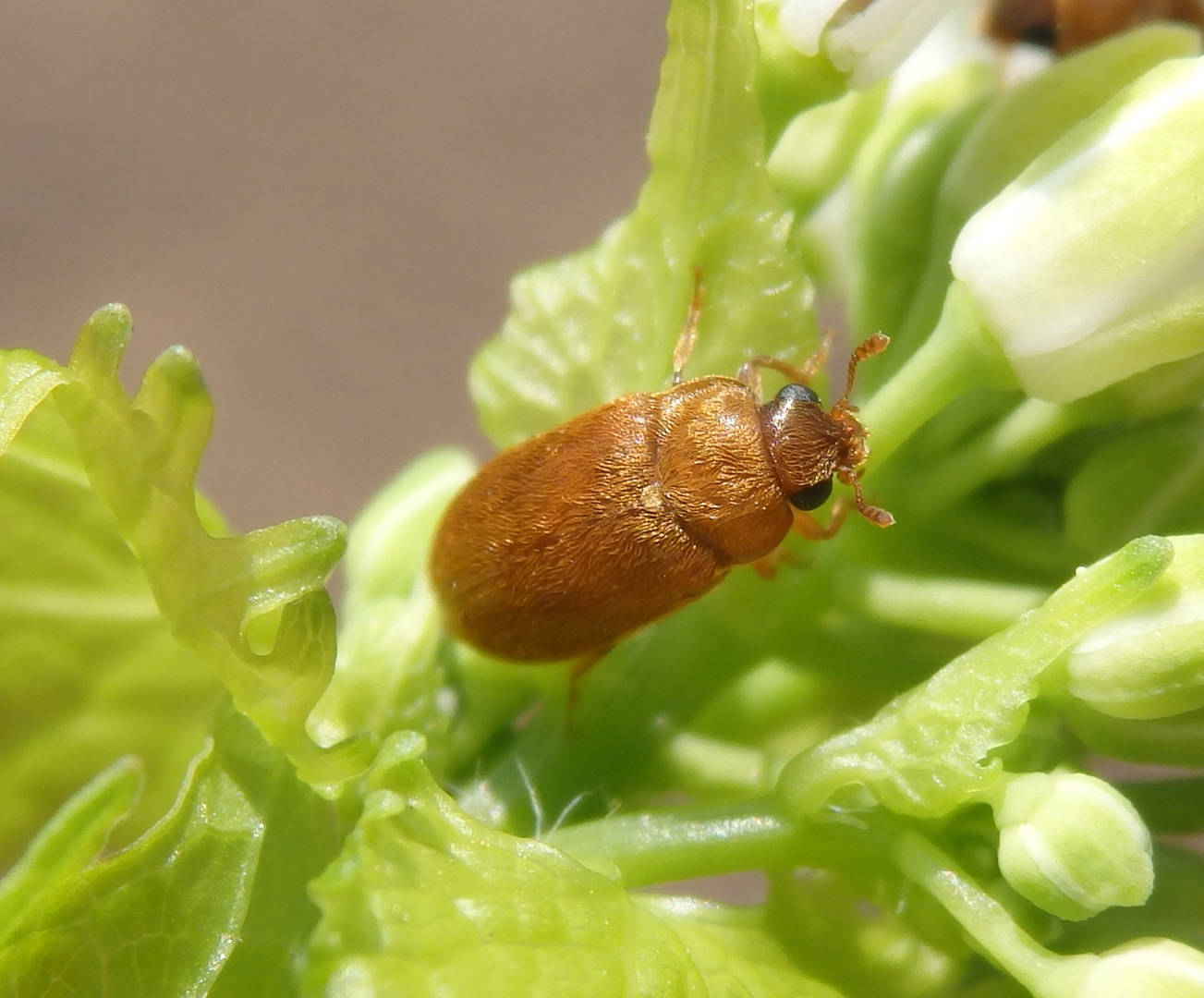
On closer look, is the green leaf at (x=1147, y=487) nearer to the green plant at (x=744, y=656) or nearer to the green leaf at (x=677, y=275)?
the green plant at (x=744, y=656)

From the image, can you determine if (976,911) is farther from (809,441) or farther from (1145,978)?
(809,441)

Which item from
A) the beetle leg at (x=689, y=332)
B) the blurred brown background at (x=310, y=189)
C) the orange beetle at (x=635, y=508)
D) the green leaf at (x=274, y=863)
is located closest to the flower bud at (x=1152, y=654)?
the orange beetle at (x=635, y=508)

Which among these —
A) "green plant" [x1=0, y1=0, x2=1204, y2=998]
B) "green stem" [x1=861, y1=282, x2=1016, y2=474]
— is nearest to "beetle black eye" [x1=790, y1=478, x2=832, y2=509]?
"green plant" [x1=0, y1=0, x2=1204, y2=998]

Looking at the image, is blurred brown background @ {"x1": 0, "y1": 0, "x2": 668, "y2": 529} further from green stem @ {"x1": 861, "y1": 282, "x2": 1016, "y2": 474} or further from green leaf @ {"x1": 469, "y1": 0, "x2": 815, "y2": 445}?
green stem @ {"x1": 861, "y1": 282, "x2": 1016, "y2": 474}

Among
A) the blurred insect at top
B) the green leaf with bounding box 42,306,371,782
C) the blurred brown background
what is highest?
the green leaf with bounding box 42,306,371,782

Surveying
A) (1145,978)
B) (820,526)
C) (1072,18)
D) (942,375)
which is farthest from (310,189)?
(1145,978)

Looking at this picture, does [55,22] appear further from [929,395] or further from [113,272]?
[929,395]
